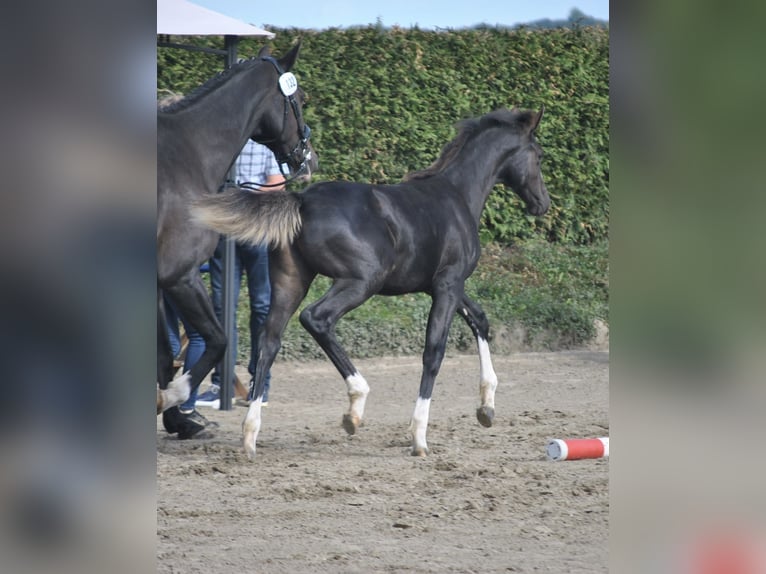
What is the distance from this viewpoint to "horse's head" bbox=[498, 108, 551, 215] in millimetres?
6949

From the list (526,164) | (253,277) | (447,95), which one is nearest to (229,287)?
(253,277)

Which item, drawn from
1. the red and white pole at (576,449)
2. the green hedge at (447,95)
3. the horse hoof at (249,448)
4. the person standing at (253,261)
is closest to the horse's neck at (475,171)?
the person standing at (253,261)

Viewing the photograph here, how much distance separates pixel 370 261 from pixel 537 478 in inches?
61.0

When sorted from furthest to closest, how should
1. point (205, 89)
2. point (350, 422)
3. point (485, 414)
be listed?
point (485, 414) < point (205, 89) < point (350, 422)

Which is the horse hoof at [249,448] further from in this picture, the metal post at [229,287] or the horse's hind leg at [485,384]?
the metal post at [229,287]

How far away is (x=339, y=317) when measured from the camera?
19.7ft

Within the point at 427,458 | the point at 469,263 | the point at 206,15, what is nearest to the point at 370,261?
the point at 469,263

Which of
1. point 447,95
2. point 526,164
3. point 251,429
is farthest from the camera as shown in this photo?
point 447,95

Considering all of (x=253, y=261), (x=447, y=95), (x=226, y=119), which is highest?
(x=447, y=95)

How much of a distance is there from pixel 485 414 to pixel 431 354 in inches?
29.1

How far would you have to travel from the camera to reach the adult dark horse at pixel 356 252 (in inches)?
229

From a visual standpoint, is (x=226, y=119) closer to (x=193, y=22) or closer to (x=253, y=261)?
(x=193, y=22)
